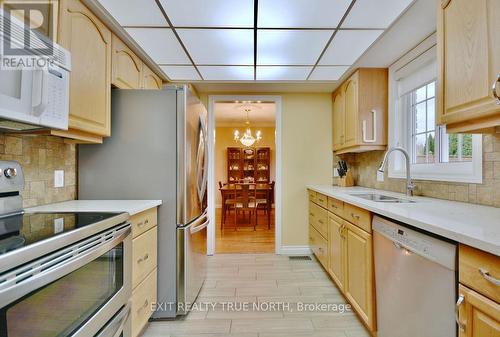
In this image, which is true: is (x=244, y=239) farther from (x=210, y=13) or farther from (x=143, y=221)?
(x=210, y=13)

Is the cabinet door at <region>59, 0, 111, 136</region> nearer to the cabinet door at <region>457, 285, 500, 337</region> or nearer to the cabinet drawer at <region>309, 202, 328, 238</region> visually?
the cabinet door at <region>457, 285, 500, 337</region>

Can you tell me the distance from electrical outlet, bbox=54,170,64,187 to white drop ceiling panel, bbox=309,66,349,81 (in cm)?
241

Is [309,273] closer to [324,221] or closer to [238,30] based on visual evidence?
[324,221]

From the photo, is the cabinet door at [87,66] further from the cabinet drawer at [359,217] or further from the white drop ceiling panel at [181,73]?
the cabinet drawer at [359,217]

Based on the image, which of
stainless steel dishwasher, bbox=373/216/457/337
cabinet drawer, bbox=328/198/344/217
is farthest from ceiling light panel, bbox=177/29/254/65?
stainless steel dishwasher, bbox=373/216/457/337

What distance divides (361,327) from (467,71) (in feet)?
5.72

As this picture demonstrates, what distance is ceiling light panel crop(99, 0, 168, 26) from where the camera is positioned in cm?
151

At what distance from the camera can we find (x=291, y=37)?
192 cm

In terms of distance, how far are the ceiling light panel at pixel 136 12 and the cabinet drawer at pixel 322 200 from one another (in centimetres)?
212

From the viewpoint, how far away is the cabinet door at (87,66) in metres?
1.37

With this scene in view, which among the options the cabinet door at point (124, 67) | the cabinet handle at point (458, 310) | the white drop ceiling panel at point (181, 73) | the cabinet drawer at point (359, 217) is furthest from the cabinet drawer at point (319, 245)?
the cabinet door at point (124, 67)

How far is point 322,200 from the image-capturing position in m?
2.67

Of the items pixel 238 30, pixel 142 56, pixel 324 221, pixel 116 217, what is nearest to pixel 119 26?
pixel 142 56

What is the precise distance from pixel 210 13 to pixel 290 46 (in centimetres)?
74
